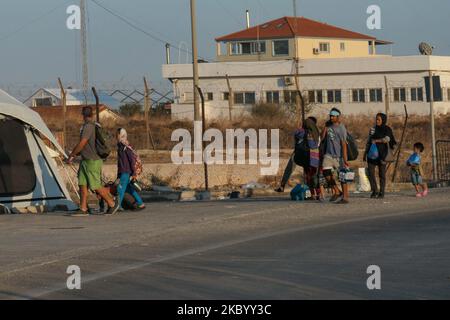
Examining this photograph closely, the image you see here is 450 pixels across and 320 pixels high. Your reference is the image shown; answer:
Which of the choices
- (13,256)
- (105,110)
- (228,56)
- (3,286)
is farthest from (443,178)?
(228,56)

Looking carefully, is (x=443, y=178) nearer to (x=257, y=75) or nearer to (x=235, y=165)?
(x=235, y=165)

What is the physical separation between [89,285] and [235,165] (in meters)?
22.7

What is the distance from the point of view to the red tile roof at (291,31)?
265 feet

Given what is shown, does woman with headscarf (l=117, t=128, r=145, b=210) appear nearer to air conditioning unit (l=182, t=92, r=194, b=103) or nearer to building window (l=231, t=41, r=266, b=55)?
air conditioning unit (l=182, t=92, r=194, b=103)

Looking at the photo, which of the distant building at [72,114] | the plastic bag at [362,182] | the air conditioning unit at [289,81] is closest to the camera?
the plastic bag at [362,182]

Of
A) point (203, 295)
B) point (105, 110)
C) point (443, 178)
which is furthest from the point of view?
point (105, 110)

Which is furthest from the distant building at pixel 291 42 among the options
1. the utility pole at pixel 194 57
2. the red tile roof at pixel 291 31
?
the utility pole at pixel 194 57

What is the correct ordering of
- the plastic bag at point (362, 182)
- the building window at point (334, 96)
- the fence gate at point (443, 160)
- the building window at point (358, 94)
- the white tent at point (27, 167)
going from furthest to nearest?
1. the building window at point (334, 96)
2. the building window at point (358, 94)
3. the fence gate at point (443, 160)
4. the plastic bag at point (362, 182)
5. the white tent at point (27, 167)

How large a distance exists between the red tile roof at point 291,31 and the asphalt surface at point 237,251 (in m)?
60.3

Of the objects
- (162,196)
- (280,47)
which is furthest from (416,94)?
(162,196)

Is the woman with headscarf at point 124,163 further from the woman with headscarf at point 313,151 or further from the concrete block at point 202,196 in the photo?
the concrete block at point 202,196

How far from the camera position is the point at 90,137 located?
18.5m

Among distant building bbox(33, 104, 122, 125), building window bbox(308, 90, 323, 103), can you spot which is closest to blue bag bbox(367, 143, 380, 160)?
distant building bbox(33, 104, 122, 125)

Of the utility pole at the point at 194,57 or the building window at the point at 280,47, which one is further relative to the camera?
the building window at the point at 280,47
